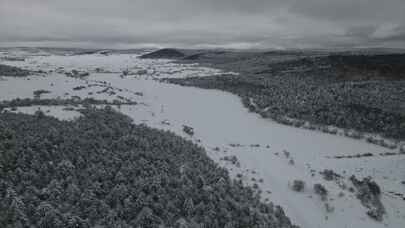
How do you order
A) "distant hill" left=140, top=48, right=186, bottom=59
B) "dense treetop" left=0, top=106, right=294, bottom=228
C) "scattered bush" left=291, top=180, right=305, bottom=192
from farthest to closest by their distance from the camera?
"distant hill" left=140, top=48, right=186, bottom=59
"scattered bush" left=291, top=180, right=305, bottom=192
"dense treetop" left=0, top=106, right=294, bottom=228

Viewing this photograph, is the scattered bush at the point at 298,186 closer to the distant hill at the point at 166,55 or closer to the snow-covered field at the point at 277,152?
the snow-covered field at the point at 277,152

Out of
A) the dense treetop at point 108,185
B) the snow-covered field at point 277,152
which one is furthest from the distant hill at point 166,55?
the dense treetop at point 108,185

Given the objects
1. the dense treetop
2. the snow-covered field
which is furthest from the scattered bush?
the dense treetop

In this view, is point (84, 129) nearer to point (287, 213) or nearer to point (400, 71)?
point (287, 213)

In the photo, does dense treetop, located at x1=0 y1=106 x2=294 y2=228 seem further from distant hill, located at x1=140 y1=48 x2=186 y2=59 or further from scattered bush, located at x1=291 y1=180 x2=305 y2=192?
distant hill, located at x1=140 y1=48 x2=186 y2=59

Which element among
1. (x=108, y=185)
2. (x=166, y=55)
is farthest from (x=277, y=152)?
(x=166, y=55)

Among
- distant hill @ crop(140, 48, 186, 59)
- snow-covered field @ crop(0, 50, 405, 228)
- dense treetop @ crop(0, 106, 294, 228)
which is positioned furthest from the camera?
distant hill @ crop(140, 48, 186, 59)

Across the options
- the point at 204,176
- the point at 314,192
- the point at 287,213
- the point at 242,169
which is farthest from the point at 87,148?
the point at 314,192

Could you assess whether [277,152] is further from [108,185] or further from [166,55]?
[166,55]
